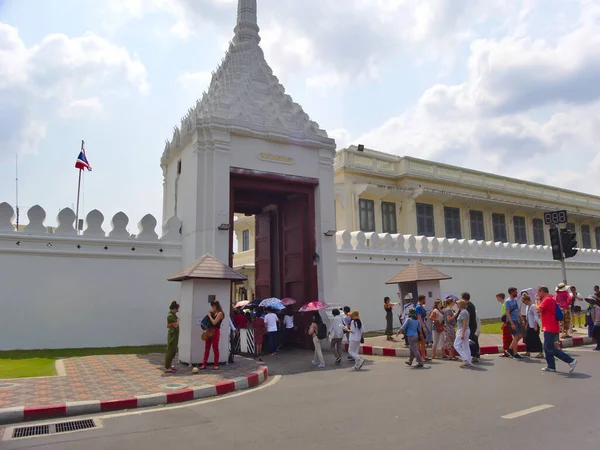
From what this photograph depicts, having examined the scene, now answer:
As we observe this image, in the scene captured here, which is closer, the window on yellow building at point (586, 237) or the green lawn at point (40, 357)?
the green lawn at point (40, 357)

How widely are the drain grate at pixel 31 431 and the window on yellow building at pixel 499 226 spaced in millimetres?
29311

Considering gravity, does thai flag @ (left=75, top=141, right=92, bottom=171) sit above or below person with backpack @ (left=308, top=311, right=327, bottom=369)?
above

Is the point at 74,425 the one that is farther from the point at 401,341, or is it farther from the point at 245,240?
the point at 245,240

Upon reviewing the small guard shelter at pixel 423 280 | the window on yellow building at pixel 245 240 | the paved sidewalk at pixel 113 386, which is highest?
the window on yellow building at pixel 245 240

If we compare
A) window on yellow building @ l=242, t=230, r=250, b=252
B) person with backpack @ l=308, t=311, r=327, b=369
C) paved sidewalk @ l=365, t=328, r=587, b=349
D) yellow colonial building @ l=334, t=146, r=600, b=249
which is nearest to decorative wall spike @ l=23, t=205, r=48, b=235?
person with backpack @ l=308, t=311, r=327, b=369

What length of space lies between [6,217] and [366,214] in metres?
17.7

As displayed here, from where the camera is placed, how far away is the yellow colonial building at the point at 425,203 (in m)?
25.3

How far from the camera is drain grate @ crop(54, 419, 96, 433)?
5.64 m

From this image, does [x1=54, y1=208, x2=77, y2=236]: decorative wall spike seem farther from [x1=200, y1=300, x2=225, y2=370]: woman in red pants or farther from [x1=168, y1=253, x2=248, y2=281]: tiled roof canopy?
[x1=200, y1=300, x2=225, y2=370]: woman in red pants

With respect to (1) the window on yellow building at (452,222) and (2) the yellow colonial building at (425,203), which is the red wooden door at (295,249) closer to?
(2) the yellow colonial building at (425,203)

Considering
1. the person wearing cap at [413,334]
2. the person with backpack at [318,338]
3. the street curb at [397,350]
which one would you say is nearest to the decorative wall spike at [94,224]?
the person with backpack at [318,338]

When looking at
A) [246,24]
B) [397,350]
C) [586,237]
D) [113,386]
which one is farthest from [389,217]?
[113,386]

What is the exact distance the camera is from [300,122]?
583 inches

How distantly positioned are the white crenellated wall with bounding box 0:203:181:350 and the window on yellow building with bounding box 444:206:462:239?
1924cm
